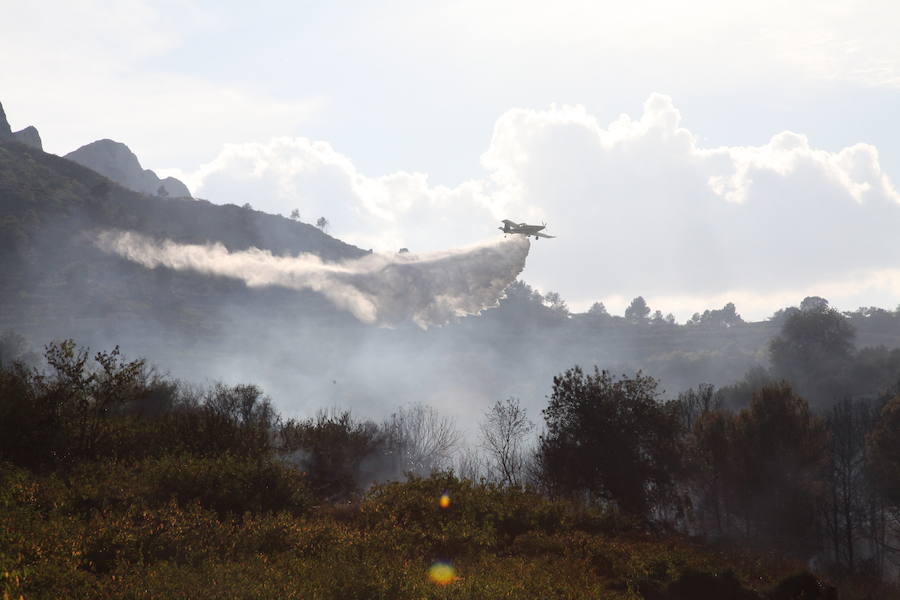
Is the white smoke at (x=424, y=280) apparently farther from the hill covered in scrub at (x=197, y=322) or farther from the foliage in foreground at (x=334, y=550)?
the hill covered in scrub at (x=197, y=322)

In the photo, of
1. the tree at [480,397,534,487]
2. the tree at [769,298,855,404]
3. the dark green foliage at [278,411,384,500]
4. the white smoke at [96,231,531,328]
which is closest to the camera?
the dark green foliage at [278,411,384,500]

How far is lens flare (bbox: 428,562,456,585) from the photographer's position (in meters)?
A: 20.1

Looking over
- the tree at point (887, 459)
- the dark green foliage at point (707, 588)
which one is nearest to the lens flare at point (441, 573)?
the dark green foliage at point (707, 588)

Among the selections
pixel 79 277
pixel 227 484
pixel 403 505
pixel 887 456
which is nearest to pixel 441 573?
pixel 403 505

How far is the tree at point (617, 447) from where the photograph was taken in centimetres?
4381

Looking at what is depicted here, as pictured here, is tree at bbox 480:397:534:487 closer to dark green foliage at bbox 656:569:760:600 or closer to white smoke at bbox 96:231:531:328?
white smoke at bbox 96:231:531:328

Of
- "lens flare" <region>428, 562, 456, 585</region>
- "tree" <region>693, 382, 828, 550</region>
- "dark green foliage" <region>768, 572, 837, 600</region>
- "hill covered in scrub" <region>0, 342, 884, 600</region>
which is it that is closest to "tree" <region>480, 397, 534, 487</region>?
"hill covered in scrub" <region>0, 342, 884, 600</region>

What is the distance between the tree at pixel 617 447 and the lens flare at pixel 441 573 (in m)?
22.4

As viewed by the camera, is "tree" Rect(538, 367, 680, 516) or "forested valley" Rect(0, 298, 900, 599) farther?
"tree" Rect(538, 367, 680, 516)

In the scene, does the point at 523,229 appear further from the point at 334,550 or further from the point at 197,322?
the point at 197,322

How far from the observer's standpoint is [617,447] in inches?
1735

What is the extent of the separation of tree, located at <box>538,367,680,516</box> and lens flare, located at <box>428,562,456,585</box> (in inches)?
880

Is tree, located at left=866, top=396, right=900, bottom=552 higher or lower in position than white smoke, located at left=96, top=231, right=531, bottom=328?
lower

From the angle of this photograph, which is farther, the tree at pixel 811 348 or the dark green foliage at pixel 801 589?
the tree at pixel 811 348
